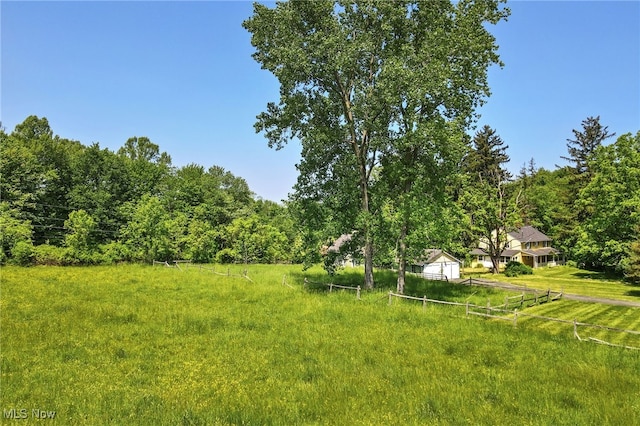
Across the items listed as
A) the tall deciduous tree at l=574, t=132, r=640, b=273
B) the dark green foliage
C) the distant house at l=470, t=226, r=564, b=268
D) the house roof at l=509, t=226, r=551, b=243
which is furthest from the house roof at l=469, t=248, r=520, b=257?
the dark green foliage

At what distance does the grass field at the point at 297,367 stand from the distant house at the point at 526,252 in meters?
53.9

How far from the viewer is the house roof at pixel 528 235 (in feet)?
233

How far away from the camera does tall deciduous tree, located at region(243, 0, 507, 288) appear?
26844 mm

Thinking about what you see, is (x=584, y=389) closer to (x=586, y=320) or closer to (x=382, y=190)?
(x=586, y=320)

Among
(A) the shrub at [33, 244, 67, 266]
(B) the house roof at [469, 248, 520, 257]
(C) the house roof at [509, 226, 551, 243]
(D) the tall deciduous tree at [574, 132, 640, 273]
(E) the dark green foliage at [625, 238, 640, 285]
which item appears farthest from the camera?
(C) the house roof at [509, 226, 551, 243]

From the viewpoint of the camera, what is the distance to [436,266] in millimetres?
54656

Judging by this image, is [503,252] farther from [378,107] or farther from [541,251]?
[378,107]

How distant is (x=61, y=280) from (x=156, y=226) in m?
24.1

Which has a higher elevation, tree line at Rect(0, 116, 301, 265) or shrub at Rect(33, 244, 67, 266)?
tree line at Rect(0, 116, 301, 265)

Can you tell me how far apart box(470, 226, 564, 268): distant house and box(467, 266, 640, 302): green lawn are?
691 cm

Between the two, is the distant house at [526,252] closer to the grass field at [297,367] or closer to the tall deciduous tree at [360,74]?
the tall deciduous tree at [360,74]

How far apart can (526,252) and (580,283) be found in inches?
883

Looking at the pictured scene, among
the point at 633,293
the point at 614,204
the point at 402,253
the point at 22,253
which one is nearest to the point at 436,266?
the point at 633,293

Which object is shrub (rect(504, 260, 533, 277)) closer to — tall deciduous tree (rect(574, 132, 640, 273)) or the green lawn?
the green lawn
